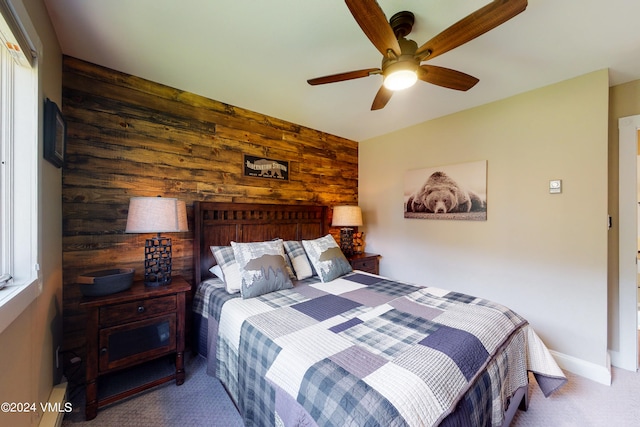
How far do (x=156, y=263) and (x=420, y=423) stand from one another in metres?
2.12

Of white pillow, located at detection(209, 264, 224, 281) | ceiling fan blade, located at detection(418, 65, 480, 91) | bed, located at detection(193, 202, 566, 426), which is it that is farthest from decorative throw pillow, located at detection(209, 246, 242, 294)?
ceiling fan blade, located at detection(418, 65, 480, 91)

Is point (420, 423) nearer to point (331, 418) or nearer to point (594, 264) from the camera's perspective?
point (331, 418)

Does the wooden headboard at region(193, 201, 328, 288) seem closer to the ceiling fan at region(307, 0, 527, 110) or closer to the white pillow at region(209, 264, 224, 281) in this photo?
the white pillow at region(209, 264, 224, 281)

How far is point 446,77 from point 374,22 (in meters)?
0.75

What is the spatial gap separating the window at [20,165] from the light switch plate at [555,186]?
12.1ft

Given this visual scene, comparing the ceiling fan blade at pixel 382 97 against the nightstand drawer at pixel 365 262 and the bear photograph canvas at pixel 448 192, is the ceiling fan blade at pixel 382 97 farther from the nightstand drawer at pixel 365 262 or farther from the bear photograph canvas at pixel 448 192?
the nightstand drawer at pixel 365 262

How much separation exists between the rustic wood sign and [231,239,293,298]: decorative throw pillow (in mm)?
1008

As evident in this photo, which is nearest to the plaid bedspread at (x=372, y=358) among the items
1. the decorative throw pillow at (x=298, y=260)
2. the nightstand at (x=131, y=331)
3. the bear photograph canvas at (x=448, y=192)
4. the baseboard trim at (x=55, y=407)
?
the nightstand at (x=131, y=331)

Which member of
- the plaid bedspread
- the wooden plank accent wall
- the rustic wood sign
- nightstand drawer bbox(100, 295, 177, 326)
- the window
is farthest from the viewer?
the rustic wood sign

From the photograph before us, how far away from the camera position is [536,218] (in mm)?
2449

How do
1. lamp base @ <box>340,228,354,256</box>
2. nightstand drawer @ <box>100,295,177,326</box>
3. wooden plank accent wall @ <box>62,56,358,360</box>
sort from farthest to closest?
lamp base @ <box>340,228,354,256</box> < wooden plank accent wall @ <box>62,56,358,360</box> < nightstand drawer @ <box>100,295,177,326</box>

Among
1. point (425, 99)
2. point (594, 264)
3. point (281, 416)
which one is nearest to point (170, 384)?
point (281, 416)

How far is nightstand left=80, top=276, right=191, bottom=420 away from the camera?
166 cm

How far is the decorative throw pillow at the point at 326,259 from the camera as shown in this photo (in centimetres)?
246
